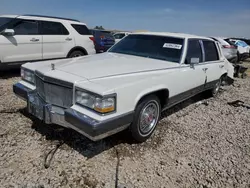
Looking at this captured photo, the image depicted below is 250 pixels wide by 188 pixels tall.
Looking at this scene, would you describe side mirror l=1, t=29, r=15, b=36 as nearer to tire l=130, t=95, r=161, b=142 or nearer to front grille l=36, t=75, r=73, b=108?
front grille l=36, t=75, r=73, b=108

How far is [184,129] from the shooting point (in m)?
3.88

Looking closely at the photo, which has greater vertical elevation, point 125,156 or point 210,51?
point 210,51

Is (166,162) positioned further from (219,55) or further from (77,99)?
(219,55)

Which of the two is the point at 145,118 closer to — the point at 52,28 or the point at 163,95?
the point at 163,95

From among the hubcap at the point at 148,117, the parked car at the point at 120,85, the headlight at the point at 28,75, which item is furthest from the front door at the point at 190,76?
the headlight at the point at 28,75

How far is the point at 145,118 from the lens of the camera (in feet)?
10.5

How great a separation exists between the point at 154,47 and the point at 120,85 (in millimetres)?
1775

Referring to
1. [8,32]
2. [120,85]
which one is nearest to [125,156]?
[120,85]

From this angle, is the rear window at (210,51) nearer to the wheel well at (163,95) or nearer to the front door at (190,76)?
the front door at (190,76)

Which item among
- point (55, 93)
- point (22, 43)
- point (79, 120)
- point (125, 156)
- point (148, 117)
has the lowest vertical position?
point (125, 156)

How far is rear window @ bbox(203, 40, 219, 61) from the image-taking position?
4.77m

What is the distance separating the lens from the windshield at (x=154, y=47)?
3.88 metres

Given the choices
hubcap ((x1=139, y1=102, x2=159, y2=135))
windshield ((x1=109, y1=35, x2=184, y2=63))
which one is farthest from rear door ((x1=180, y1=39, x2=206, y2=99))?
hubcap ((x1=139, y1=102, x2=159, y2=135))

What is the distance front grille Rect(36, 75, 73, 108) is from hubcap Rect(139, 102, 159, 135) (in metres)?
1.04
